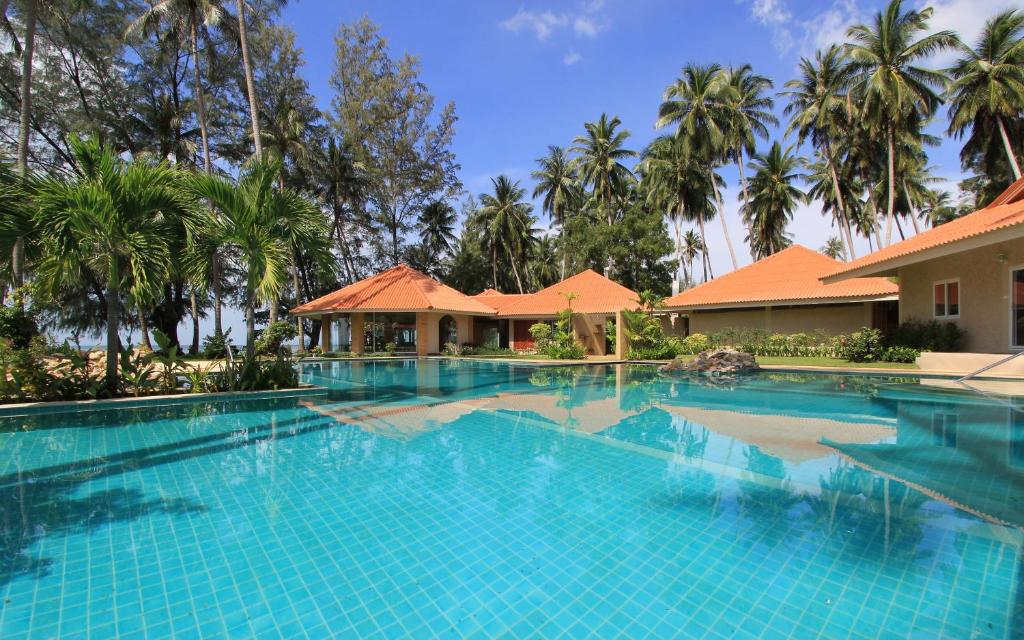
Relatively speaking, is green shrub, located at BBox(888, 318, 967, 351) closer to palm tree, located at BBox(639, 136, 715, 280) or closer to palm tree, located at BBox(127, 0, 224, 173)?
palm tree, located at BBox(639, 136, 715, 280)

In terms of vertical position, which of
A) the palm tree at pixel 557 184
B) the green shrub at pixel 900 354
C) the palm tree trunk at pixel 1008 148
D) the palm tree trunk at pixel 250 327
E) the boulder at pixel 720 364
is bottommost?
the boulder at pixel 720 364

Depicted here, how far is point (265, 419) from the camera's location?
8.84 metres

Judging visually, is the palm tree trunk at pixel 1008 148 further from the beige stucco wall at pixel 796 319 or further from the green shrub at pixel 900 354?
the green shrub at pixel 900 354

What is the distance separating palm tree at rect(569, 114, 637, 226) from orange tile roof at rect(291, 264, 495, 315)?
1289 cm

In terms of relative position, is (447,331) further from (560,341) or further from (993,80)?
(993,80)

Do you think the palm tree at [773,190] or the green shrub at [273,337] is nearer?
the green shrub at [273,337]

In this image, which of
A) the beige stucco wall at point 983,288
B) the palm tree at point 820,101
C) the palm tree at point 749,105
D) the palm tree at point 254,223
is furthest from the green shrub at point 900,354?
the palm tree at point 254,223

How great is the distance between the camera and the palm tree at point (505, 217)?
3694cm

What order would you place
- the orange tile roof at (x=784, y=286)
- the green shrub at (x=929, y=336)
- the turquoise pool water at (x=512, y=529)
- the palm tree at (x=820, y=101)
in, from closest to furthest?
1. the turquoise pool water at (x=512, y=529)
2. the green shrub at (x=929, y=336)
3. the orange tile roof at (x=784, y=286)
4. the palm tree at (x=820, y=101)

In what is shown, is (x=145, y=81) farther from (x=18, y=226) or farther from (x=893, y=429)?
(x=893, y=429)

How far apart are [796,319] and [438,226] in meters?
26.8

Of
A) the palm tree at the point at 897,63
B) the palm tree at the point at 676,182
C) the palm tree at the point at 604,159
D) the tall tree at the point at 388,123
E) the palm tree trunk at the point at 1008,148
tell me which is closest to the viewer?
the palm tree trunk at the point at 1008,148

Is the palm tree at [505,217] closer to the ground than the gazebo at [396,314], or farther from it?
farther from it

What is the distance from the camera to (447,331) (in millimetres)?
28078
